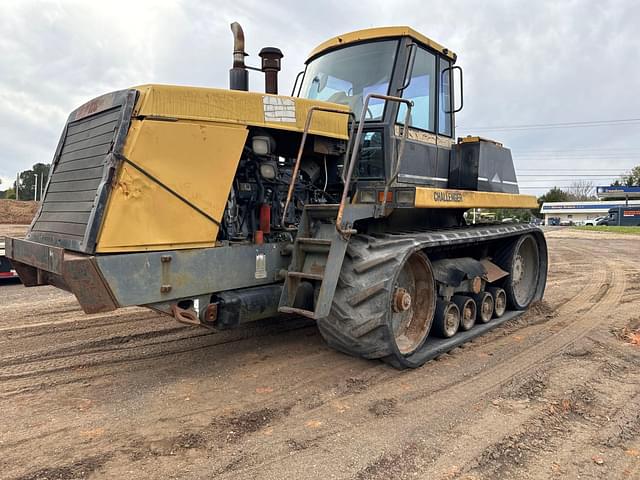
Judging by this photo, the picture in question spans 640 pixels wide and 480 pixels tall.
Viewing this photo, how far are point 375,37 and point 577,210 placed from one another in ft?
243

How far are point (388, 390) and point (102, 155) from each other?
2878 millimetres

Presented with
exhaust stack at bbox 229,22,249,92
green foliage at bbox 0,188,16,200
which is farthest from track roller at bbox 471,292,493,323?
green foliage at bbox 0,188,16,200

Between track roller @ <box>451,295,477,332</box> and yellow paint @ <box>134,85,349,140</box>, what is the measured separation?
2.64 m

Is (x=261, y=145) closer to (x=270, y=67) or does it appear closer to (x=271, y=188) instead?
(x=271, y=188)

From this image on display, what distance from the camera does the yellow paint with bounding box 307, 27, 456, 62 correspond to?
5.02 metres

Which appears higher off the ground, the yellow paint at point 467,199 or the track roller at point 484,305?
the yellow paint at point 467,199

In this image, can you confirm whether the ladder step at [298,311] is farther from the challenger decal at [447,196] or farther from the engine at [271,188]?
the challenger decal at [447,196]

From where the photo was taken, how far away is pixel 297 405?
12.3ft

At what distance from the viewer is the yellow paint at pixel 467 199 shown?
471 centimetres

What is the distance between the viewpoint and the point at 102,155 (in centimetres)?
357

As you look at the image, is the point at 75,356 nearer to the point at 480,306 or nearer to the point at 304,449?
the point at 304,449

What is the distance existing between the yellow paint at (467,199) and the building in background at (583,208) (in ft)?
Answer: 221

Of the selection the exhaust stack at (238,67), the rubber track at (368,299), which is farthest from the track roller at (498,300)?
the exhaust stack at (238,67)

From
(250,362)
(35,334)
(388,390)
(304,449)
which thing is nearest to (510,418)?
(388,390)
